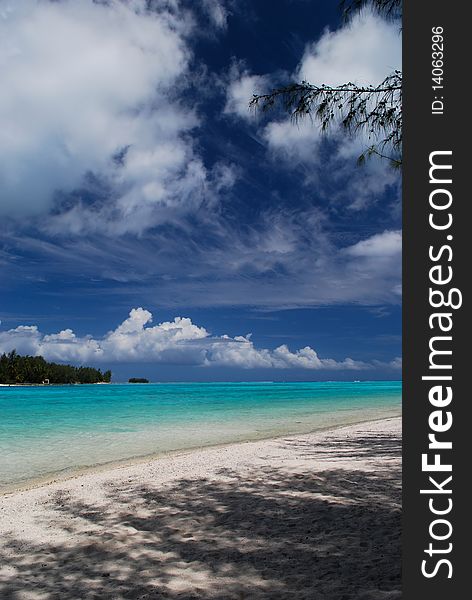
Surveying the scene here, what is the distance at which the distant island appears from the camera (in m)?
142

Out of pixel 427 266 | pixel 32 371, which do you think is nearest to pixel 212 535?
pixel 427 266

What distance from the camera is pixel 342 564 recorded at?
5.10 metres

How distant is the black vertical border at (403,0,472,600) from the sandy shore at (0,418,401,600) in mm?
2067

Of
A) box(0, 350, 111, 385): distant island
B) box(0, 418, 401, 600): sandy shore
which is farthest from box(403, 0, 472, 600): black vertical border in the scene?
box(0, 350, 111, 385): distant island

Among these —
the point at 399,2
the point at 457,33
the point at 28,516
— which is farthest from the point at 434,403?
the point at 28,516

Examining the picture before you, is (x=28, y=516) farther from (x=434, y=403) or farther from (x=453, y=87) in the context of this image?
(x=453, y=87)

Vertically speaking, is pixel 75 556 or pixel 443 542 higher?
pixel 443 542

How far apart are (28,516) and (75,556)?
107 inches

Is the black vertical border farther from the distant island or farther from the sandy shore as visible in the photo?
the distant island

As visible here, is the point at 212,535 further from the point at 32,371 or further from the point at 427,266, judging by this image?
the point at 32,371

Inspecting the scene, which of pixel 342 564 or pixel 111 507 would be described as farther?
pixel 111 507

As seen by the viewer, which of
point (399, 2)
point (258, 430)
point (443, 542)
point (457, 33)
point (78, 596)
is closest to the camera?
point (443, 542)

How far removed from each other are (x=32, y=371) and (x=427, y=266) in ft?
535

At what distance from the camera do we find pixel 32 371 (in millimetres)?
150125
